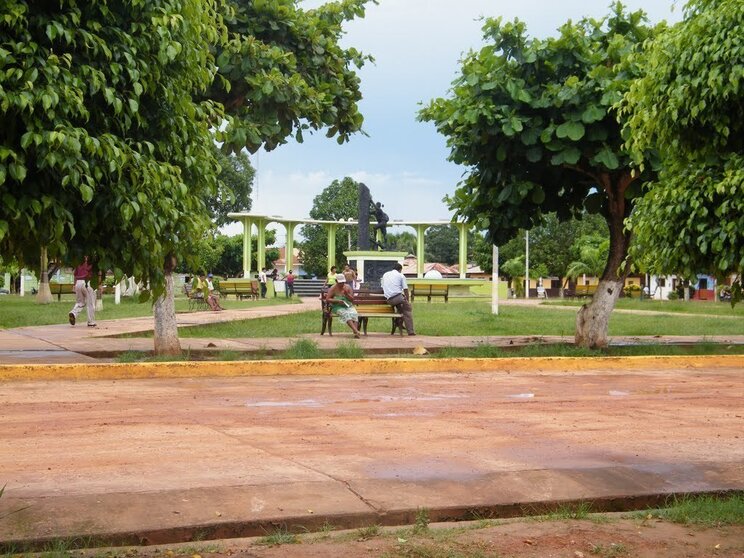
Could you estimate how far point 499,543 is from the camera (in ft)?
14.1

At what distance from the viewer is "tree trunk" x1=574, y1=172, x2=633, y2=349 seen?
1437cm

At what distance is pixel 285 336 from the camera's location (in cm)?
1691

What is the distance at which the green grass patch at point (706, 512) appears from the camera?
185 inches

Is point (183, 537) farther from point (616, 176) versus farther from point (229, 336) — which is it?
point (229, 336)

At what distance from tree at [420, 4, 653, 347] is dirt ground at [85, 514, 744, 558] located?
8179mm

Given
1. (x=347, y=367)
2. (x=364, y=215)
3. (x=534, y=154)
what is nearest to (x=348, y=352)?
(x=347, y=367)

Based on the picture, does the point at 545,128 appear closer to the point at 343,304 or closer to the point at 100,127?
the point at 343,304

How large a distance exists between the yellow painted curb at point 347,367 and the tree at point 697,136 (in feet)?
17.7

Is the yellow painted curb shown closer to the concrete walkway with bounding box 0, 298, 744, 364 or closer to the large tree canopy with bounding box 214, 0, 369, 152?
the concrete walkway with bounding box 0, 298, 744, 364

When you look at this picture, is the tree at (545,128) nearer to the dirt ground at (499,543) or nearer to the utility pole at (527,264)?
the dirt ground at (499,543)

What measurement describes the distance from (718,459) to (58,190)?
4.65m

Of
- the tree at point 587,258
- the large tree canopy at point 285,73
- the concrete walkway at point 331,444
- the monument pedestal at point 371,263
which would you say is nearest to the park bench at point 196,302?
the monument pedestal at point 371,263

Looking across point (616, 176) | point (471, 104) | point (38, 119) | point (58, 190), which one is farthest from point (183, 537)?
point (616, 176)

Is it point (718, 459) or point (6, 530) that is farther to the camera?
point (718, 459)
